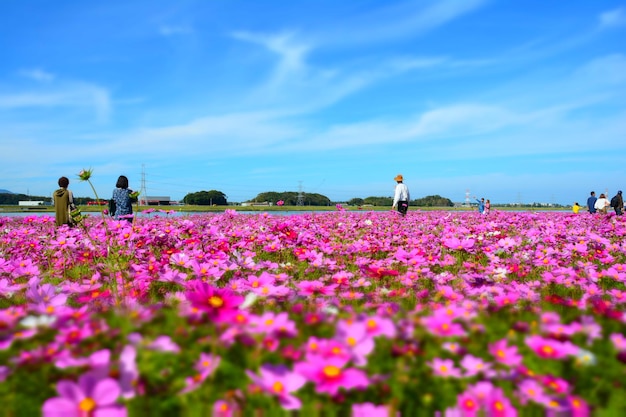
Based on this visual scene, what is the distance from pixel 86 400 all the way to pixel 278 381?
0.40 meters

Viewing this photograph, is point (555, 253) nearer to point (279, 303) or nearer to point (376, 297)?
point (376, 297)

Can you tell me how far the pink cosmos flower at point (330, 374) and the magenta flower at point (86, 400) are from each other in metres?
0.39

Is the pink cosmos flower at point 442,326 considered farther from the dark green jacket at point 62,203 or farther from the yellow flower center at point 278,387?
the dark green jacket at point 62,203

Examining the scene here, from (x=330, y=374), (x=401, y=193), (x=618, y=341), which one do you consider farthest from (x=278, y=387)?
(x=401, y=193)

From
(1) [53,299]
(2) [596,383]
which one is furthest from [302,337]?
(1) [53,299]

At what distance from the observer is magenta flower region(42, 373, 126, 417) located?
0.84 metres

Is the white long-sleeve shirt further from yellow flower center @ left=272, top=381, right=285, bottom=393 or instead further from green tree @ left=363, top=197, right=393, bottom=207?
green tree @ left=363, top=197, right=393, bottom=207

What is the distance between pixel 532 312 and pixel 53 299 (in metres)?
1.84

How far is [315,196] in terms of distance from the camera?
68.6 m

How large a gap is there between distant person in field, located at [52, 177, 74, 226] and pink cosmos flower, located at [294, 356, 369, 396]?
9119mm

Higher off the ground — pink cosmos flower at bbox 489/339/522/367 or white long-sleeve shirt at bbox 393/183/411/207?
white long-sleeve shirt at bbox 393/183/411/207

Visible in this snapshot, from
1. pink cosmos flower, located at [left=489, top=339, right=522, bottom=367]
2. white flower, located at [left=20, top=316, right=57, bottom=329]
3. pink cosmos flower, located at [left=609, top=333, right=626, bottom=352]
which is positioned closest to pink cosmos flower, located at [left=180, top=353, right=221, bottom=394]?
white flower, located at [left=20, top=316, right=57, bottom=329]

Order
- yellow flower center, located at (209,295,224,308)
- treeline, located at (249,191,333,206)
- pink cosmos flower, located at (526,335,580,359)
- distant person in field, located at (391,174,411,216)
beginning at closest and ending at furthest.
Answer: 1. pink cosmos flower, located at (526,335,580,359)
2. yellow flower center, located at (209,295,224,308)
3. distant person in field, located at (391,174,411,216)
4. treeline, located at (249,191,333,206)

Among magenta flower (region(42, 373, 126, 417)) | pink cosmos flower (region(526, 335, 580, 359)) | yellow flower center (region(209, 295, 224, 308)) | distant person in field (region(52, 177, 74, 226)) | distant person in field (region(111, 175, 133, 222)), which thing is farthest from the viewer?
distant person in field (region(111, 175, 133, 222))
